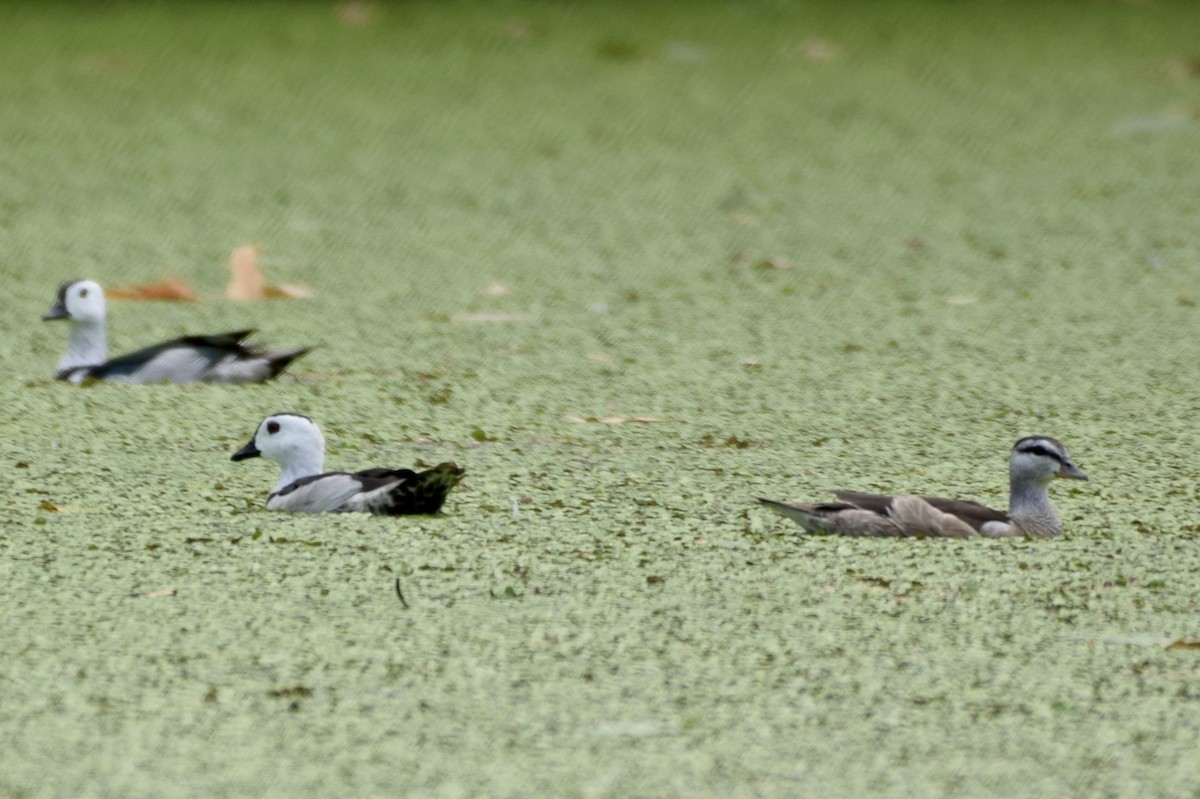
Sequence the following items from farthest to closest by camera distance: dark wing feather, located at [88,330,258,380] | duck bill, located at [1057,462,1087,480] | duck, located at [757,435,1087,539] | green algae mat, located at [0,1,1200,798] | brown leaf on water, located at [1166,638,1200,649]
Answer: dark wing feather, located at [88,330,258,380]
duck bill, located at [1057,462,1087,480]
duck, located at [757,435,1087,539]
brown leaf on water, located at [1166,638,1200,649]
green algae mat, located at [0,1,1200,798]

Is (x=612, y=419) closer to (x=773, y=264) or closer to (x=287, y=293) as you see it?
(x=287, y=293)

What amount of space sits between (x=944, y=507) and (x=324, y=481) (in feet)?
2.01

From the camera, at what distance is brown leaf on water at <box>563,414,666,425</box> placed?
8.87 feet

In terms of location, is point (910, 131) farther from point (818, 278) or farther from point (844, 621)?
point (844, 621)

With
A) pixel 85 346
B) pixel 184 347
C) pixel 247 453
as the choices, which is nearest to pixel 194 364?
pixel 184 347

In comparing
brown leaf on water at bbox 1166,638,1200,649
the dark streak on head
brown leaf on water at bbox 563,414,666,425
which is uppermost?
the dark streak on head

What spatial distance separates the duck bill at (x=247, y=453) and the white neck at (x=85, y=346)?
2.15 feet

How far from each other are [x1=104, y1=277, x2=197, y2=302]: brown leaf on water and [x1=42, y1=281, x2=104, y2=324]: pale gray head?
1.52ft

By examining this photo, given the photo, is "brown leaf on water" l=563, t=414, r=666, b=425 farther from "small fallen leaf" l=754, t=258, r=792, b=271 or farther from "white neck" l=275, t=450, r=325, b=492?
"small fallen leaf" l=754, t=258, r=792, b=271

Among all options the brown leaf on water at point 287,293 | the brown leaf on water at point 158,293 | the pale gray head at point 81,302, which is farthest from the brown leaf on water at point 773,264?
the pale gray head at point 81,302

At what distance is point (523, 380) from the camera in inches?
116

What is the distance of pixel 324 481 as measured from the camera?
2.21m

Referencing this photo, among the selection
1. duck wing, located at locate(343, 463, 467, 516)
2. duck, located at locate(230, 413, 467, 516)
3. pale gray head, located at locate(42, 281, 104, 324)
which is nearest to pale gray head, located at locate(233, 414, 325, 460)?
duck, located at locate(230, 413, 467, 516)

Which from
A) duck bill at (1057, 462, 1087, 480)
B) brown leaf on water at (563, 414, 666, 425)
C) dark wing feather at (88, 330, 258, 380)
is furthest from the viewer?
dark wing feather at (88, 330, 258, 380)
